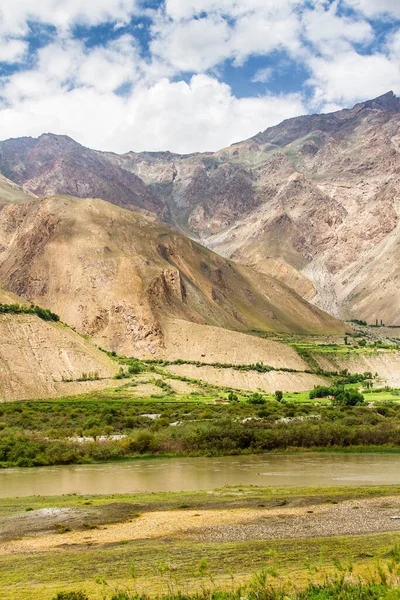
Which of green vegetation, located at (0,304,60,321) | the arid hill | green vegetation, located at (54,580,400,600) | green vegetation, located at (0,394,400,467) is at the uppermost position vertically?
Result: the arid hill

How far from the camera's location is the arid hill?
14200 centimetres

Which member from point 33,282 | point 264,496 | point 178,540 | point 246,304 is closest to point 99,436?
point 264,496

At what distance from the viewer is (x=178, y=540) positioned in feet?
73.0

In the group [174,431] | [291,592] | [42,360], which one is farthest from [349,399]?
[291,592]

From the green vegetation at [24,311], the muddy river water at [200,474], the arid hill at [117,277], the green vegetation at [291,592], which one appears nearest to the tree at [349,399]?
the muddy river water at [200,474]

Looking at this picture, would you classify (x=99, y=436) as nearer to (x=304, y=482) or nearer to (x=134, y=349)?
(x=304, y=482)

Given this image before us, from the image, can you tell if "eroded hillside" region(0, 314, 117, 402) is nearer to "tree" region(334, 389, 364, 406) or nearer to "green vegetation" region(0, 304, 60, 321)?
"green vegetation" region(0, 304, 60, 321)

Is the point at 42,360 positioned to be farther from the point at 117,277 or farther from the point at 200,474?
the point at 200,474

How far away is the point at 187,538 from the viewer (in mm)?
22547

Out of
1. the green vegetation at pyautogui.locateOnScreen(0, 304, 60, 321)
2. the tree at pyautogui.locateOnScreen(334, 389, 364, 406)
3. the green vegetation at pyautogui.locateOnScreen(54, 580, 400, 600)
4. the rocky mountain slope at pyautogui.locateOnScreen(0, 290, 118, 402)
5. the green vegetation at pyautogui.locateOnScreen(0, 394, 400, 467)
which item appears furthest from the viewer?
the green vegetation at pyautogui.locateOnScreen(0, 304, 60, 321)

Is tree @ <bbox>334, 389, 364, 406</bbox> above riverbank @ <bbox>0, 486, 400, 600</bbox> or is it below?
below

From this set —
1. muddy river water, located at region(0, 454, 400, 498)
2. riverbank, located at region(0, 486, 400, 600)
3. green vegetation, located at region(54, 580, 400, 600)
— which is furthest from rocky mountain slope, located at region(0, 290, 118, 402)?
green vegetation, located at region(54, 580, 400, 600)

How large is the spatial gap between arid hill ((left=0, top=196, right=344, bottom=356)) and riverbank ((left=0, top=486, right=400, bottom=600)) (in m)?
99.4

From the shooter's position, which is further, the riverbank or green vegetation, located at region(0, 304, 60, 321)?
green vegetation, located at region(0, 304, 60, 321)
